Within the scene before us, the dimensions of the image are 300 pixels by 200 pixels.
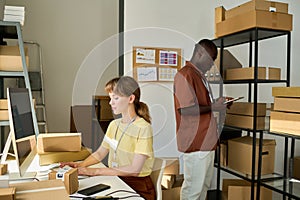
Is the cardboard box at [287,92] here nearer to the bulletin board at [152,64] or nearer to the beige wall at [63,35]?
the bulletin board at [152,64]

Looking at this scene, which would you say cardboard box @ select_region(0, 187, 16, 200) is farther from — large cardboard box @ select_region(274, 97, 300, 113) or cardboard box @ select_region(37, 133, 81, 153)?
large cardboard box @ select_region(274, 97, 300, 113)

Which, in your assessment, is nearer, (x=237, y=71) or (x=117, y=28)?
(x=237, y=71)

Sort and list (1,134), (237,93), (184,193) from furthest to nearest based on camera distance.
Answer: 1. (237,93)
2. (1,134)
3. (184,193)

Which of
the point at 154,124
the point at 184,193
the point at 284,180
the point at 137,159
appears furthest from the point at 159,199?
the point at 154,124

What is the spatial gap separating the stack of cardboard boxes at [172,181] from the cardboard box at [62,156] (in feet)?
2.77

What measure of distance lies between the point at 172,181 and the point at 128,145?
985 millimetres

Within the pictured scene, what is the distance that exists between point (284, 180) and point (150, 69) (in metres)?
1.50

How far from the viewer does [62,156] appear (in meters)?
1.80

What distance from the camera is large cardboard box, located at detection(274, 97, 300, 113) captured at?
2.04 m

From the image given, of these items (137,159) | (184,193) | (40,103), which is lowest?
(184,193)

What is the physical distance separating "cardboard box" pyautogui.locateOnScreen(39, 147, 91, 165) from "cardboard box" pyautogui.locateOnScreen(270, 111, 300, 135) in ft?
4.29

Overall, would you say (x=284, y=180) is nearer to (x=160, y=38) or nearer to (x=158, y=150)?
(x=158, y=150)

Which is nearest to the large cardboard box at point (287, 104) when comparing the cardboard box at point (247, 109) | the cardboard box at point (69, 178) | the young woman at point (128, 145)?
the cardboard box at point (247, 109)

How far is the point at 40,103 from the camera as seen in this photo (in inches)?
111
